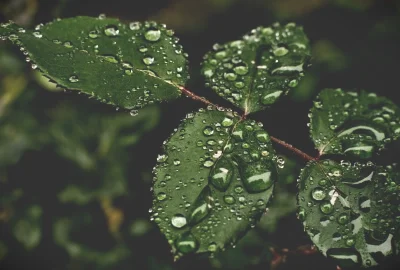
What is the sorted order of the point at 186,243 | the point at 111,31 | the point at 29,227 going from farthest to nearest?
1. the point at 29,227
2. the point at 111,31
3. the point at 186,243

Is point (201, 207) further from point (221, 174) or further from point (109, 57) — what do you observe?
point (109, 57)

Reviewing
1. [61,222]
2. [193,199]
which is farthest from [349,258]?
[61,222]

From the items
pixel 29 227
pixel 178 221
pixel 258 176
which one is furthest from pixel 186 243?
pixel 29 227

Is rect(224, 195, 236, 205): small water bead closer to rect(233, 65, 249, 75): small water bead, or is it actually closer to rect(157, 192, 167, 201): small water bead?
rect(157, 192, 167, 201): small water bead

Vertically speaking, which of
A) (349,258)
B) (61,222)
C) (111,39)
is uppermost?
(111,39)

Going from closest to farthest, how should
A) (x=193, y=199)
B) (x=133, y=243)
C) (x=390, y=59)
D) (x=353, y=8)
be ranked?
(x=193, y=199) < (x=133, y=243) < (x=390, y=59) < (x=353, y=8)

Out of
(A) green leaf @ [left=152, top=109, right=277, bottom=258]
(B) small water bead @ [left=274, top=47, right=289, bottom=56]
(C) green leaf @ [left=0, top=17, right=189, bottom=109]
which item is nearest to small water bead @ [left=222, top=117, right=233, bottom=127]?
(A) green leaf @ [left=152, top=109, right=277, bottom=258]

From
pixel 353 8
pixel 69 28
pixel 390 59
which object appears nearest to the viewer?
pixel 69 28

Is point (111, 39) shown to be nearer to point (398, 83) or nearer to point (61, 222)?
point (61, 222)
